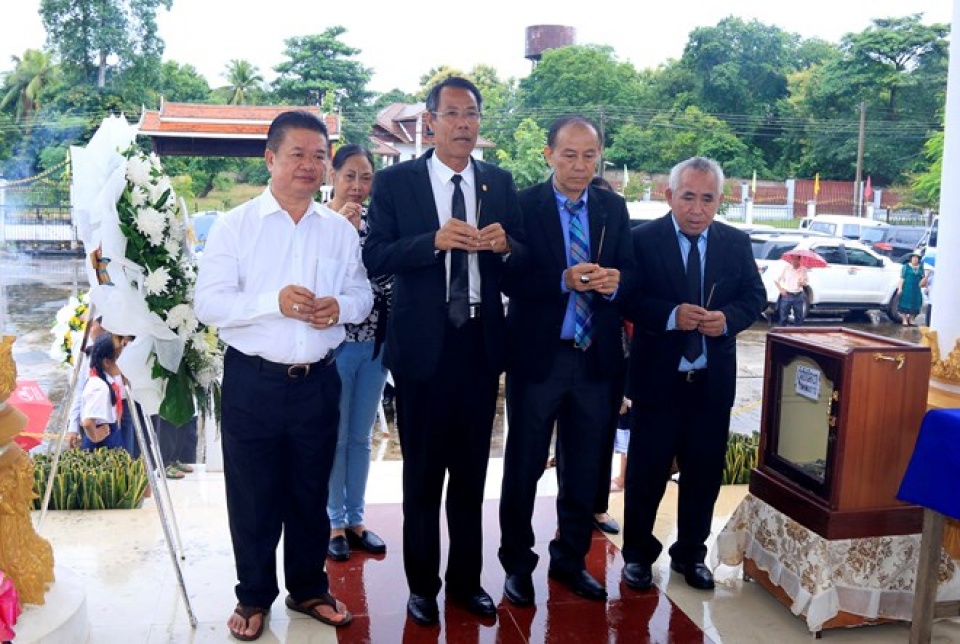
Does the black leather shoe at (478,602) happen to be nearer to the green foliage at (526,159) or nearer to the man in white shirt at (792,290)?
the man in white shirt at (792,290)

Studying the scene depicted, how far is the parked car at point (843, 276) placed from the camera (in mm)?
14883

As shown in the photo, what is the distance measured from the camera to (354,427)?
3418 mm

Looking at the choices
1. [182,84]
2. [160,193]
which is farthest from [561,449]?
[182,84]

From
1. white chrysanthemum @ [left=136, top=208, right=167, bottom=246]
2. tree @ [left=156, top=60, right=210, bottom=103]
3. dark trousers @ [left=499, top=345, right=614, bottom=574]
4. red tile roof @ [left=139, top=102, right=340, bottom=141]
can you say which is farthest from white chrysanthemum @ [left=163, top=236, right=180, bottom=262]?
tree @ [left=156, top=60, right=210, bottom=103]

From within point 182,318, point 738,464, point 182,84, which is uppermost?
point 182,84

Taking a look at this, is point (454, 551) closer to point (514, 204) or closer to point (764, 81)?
point (514, 204)

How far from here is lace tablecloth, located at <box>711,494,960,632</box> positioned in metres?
2.83

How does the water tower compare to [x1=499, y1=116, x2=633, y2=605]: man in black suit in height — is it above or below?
above

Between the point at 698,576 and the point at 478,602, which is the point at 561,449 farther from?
the point at 698,576

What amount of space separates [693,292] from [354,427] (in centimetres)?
140

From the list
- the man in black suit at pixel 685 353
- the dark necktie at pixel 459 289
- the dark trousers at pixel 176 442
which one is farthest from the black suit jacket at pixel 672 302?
the dark trousers at pixel 176 442

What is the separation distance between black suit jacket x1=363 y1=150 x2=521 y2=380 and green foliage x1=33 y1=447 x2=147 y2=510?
1.82 m

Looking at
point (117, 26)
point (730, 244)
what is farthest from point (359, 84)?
point (730, 244)

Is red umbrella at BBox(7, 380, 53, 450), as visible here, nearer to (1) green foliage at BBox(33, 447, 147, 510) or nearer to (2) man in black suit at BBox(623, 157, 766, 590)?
(1) green foliage at BBox(33, 447, 147, 510)
